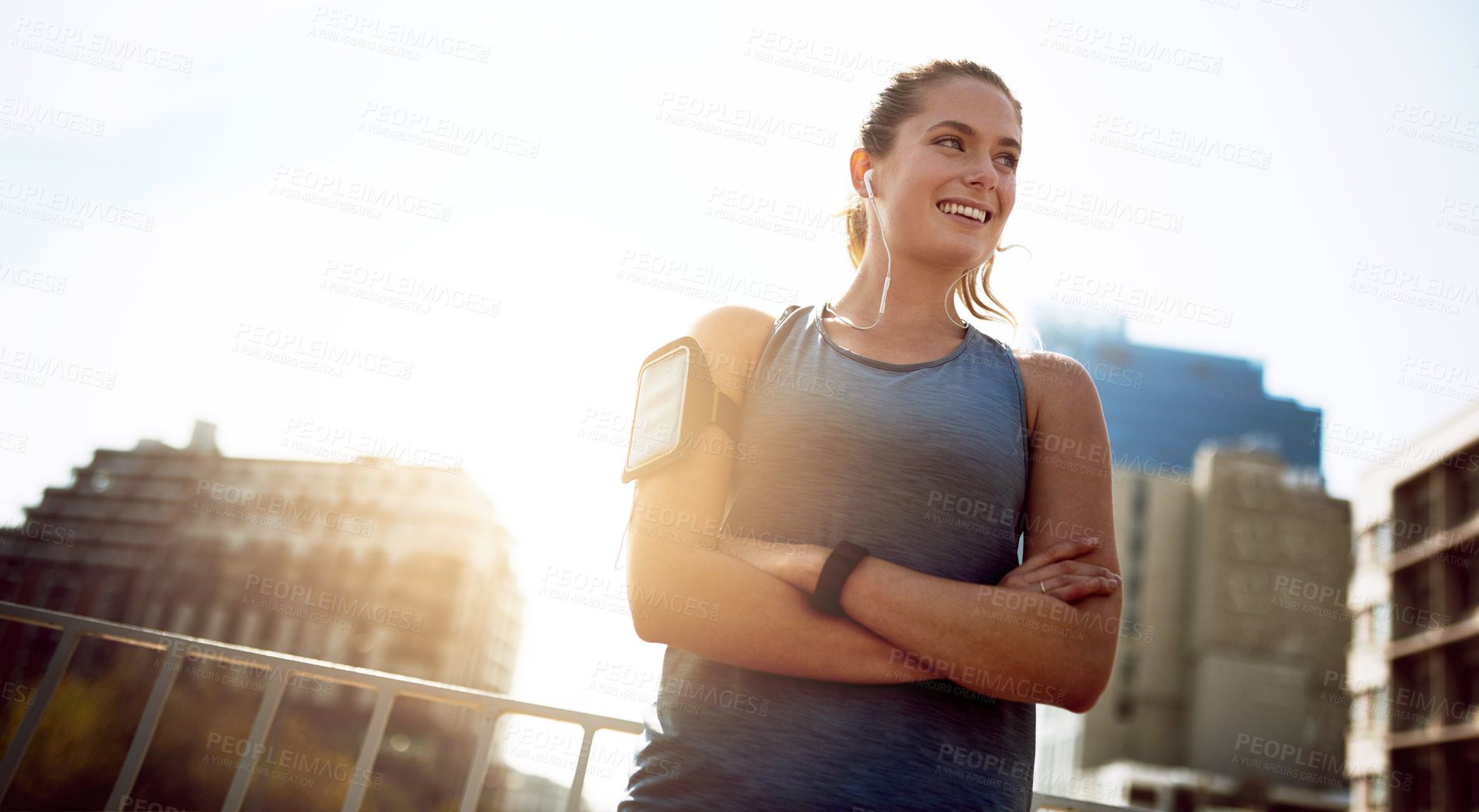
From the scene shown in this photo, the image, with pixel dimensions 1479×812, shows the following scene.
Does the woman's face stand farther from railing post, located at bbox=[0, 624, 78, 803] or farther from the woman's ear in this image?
railing post, located at bbox=[0, 624, 78, 803]

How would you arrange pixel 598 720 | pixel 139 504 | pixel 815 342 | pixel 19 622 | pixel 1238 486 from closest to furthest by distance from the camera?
pixel 815 342 → pixel 598 720 → pixel 19 622 → pixel 1238 486 → pixel 139 504

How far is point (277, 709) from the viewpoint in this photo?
9.69ft

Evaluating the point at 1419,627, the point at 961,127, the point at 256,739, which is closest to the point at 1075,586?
the point at 961,127

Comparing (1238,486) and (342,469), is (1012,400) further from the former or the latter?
(342,469)

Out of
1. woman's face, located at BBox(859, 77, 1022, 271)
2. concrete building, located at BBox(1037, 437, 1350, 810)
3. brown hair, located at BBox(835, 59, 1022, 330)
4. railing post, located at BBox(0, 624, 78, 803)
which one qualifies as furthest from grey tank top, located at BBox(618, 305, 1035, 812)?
concrete building, located at BBox(1037, 437, 1350, 810)

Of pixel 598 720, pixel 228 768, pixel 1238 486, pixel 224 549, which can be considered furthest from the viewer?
pixel 224 549

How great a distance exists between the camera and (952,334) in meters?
1.95

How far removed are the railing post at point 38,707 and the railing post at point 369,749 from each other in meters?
1.22

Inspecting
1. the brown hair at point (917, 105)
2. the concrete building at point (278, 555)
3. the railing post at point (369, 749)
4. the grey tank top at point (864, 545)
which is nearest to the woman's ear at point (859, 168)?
the brown hair at point (917, 105)

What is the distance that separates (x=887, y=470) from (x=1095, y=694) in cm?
59

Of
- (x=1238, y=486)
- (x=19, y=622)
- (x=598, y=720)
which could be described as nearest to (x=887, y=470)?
(x=598, y=720)

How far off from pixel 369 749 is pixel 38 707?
138 centimetres

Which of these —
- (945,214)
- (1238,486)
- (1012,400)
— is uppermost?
(1238,486)

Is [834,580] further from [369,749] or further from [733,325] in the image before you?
[369,749]
